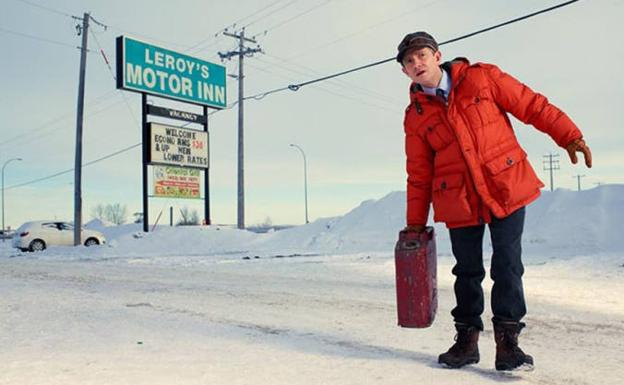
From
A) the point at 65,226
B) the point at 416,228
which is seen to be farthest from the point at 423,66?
the point at 65,226

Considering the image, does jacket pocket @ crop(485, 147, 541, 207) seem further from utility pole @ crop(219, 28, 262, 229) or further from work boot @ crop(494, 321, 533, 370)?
utility pole @ crop(219, 28, 262, 229)

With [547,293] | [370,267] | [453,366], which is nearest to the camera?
[453,366]

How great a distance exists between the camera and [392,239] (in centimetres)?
2066

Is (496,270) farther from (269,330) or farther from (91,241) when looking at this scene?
(91,241)

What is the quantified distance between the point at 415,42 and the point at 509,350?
1.71m

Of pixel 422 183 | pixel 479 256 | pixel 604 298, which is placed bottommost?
pixel 604 298

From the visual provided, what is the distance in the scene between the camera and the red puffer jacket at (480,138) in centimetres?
300

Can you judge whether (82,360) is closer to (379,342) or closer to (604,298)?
(379,342)

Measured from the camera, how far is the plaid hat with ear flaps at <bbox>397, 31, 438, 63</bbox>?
311 cm

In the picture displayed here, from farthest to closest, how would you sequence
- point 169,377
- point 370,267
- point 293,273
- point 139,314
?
point 370,267 < point 293,273 < point 139,314 < point 169,377

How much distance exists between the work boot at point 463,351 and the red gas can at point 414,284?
0.18 m

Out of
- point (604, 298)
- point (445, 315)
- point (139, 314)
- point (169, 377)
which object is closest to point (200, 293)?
point (139, 314)

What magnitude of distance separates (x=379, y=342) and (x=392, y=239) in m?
17.1

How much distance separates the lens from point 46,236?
25516 mm
